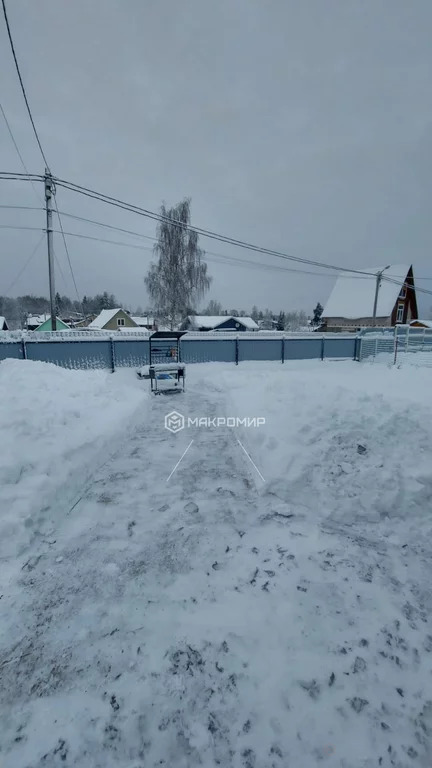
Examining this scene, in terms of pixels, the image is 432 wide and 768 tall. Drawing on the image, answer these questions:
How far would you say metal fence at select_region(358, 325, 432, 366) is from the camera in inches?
727

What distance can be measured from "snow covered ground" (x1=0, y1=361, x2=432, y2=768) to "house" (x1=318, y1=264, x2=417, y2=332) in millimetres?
33009

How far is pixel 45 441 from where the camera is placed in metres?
4.29

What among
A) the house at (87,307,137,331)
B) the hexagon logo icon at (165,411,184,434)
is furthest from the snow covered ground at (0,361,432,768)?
the house at (87,307,137,331)

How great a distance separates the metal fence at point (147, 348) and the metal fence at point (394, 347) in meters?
0.76

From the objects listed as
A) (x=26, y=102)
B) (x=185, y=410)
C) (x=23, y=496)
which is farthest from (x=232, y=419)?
(x=26, y=102)

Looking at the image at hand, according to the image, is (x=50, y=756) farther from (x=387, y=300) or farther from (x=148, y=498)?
(x=387, y=300)

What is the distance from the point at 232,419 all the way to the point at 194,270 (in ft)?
79.6

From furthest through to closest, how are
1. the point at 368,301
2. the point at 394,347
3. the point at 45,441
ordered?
the point at 368,301, the point at 394,347, the point at 45,441

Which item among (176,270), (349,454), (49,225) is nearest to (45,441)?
(349,454)

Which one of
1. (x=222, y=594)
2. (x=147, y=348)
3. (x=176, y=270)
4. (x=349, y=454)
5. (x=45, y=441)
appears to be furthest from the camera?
(x=176, y=270)

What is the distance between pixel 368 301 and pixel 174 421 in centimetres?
3601

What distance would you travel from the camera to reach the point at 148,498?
3.92 metres

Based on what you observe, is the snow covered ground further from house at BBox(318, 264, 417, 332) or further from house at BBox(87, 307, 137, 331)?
house at BBox(87, 307, 137, 331)

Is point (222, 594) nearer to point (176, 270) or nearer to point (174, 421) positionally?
point (174, 421)
